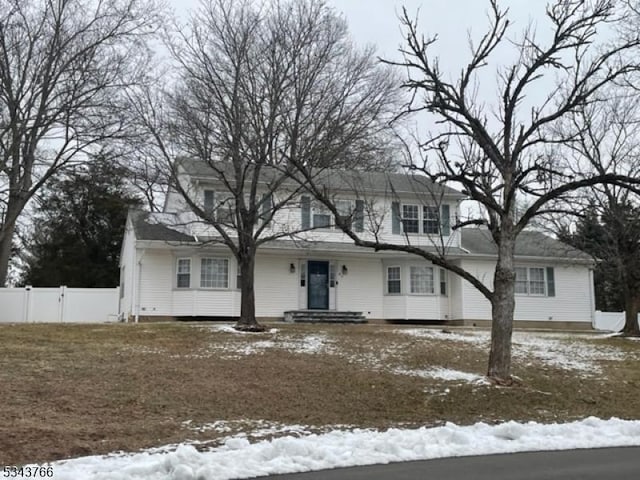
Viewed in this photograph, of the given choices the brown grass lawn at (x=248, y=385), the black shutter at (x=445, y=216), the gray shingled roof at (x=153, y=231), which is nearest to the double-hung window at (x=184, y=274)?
the gray shingled roof at (x=153, y=231)

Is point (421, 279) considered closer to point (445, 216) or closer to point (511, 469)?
point (445, 216)

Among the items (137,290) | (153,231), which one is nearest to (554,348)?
(137,290)

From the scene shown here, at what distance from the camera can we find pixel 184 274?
2591cm

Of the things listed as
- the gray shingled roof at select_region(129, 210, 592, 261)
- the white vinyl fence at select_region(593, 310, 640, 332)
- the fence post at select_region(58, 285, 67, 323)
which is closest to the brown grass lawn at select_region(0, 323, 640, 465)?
the fence post at select_region(58, 285, 67, 323)

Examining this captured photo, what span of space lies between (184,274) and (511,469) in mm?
19526

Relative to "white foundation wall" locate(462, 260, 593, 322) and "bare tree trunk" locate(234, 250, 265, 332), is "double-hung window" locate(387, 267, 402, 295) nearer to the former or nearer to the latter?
"white foundation wall" locate(462, 260, 593, 322)

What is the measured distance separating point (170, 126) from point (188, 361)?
24.7 ft

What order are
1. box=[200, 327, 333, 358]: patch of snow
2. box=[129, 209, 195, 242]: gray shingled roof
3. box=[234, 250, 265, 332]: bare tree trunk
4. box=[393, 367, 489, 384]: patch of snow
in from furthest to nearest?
1. box=[129, 209, 195, 242]: gray shingled roof
2. box=[234, 250, 265, 332]: bare tree trunk
3. box=[200, 327, 333, 358]: patch of snow
4. box=[393, 367, 489, 384]: patch of snow

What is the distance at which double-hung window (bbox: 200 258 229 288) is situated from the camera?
26.0 metres

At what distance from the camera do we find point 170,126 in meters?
19.3

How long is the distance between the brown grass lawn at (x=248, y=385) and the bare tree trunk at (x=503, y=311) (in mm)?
551

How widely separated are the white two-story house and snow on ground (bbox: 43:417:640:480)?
14506 millimetres

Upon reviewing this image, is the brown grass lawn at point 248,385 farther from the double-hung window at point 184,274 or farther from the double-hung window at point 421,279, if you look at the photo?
the double-hung window at point 421,279

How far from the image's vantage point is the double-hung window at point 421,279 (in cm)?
2797
